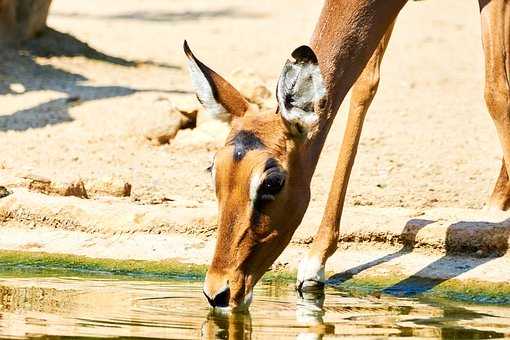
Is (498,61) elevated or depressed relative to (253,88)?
depressed

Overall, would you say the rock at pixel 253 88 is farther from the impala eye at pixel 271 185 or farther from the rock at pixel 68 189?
the impala eye at pixel 271 185

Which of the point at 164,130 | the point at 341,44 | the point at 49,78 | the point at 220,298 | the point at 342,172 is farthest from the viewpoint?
the point at 49,78

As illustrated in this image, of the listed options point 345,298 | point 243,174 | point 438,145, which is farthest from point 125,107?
point 243,174

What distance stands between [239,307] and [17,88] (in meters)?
8.58

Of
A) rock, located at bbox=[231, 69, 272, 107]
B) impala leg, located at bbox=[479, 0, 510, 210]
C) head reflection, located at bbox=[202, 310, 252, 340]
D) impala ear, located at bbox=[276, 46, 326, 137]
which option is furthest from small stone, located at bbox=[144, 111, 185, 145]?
head reflection, located at bbox=[202, 310, 252, 340]

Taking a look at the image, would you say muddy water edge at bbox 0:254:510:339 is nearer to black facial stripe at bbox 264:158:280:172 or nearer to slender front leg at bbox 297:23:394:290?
slender front leg at bbox 297:23:394:290

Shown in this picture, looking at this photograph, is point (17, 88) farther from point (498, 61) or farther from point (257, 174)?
point (257, 174)

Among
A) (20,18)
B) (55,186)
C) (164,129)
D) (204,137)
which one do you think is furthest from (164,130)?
(20,18)

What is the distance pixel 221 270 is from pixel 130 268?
2073mm

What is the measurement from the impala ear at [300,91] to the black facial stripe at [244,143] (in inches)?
8.1

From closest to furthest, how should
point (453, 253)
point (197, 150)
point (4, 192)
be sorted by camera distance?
point (453, 253)
point (4, 192)
point (197, 150)

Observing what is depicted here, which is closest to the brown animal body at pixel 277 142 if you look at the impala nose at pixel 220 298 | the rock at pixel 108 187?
the impala nose at pixel 220 298

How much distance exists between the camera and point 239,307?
7250 millimetres

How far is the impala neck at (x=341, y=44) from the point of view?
7727 millimetres
